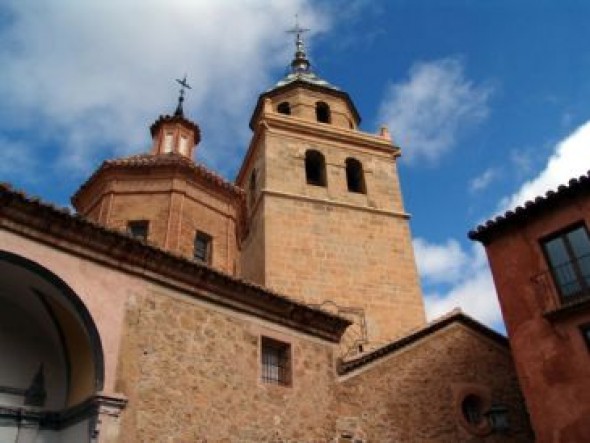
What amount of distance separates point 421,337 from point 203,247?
20.5 ft

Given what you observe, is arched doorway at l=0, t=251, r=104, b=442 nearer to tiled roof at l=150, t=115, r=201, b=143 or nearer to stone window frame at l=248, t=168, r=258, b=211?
tiled roof at l=150, t=115, r=201, b=143

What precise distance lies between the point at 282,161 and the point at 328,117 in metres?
4.54

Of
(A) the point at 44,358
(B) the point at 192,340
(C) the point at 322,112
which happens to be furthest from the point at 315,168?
(A) the point at 44,358

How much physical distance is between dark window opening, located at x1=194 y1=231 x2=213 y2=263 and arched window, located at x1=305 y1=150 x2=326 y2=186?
8.51m

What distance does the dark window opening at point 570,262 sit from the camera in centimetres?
1135

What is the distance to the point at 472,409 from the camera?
12594 mm

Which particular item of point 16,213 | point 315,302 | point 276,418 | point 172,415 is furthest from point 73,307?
point 315,302

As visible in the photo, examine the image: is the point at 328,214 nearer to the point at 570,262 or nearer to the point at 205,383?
the point at 570,262

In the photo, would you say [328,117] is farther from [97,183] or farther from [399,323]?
[97,183]

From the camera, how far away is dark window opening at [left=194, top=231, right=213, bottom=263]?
49.7 ft

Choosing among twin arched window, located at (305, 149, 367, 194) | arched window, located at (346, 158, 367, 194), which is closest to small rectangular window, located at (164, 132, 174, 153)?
twin arched window, located at (305, 149, 367, 194)

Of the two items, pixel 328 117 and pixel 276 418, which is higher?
pixel 328 117

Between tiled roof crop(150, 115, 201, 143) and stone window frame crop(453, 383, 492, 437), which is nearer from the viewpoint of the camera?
stone window frame crop(453, 383, 492, 437)

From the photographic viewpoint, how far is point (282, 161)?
22.6 metres
